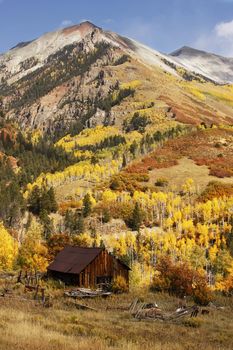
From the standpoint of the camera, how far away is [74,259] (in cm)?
4853

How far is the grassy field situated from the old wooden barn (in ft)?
41.4

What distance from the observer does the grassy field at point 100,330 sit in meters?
16.5

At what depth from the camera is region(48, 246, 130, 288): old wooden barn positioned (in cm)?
4594

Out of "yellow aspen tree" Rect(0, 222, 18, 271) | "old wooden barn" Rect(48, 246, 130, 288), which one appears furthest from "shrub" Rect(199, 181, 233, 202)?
"old wooden barn" Rect(48, 246, 130, 288)

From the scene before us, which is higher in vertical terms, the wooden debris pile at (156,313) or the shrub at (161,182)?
the shrub at (161,182)

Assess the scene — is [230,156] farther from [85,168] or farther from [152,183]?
[85,168]

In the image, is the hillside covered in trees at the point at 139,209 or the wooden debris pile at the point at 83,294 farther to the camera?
the hillside covered in trees at the point at 139,209

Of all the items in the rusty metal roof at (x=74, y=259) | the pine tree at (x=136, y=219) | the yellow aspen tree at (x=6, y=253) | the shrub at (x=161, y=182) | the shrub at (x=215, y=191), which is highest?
the shrub at (x=161, y=182)

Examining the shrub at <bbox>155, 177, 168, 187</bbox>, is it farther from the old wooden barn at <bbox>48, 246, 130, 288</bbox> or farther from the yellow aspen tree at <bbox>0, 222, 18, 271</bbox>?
the old wooden barn at <bbox>48, 246, 130, 288</bbox>

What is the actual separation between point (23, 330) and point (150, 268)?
75146 mm

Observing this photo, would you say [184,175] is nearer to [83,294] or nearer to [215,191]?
[215,191]

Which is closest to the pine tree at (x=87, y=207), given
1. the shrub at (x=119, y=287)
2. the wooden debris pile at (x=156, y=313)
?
the shrub at (x=119, y=287)

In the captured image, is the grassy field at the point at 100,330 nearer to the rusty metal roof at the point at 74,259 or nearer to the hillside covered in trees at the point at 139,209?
the rusty metal roof at the point at 74,259

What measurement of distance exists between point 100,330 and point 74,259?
28081mm
